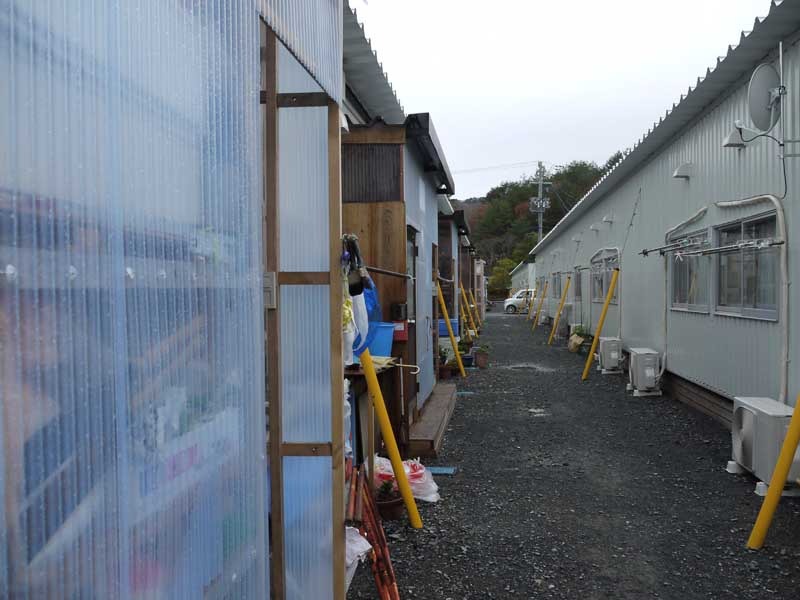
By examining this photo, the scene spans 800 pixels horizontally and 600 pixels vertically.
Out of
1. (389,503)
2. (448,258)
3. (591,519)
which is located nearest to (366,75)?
(389,503)

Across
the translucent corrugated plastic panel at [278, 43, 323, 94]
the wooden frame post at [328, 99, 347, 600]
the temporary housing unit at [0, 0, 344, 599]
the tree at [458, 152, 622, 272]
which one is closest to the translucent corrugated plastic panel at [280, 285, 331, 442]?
the wooden frame post at [328, 99, 347, 600]

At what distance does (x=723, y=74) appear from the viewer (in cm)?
683

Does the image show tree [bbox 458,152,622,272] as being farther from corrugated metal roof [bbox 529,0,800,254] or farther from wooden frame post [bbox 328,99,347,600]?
wooden frame post [bbox 328,99,347,600]

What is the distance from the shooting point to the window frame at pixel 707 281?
25.6ft

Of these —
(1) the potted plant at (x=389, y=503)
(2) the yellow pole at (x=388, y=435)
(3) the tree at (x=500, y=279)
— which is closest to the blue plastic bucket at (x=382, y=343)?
(2) the yellow pole at (x=388, y=435)

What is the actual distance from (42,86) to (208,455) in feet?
3.20

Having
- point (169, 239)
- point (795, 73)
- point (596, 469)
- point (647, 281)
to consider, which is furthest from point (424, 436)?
point (647, 281)

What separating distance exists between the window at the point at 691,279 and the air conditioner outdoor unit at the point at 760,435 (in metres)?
2.74

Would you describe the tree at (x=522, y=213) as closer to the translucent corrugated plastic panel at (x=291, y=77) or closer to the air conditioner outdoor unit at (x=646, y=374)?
the air conditioner outdoor unit at (x=646, y=374)

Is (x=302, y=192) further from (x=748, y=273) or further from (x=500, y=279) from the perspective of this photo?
(x=500, y=279)

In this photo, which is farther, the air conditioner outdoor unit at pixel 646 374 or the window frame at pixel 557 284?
the window frame at pixel 557 284

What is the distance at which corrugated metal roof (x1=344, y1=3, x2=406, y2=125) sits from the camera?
4969mm

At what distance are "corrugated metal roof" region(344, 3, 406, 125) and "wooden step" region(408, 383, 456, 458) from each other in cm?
324

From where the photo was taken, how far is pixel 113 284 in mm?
1322
